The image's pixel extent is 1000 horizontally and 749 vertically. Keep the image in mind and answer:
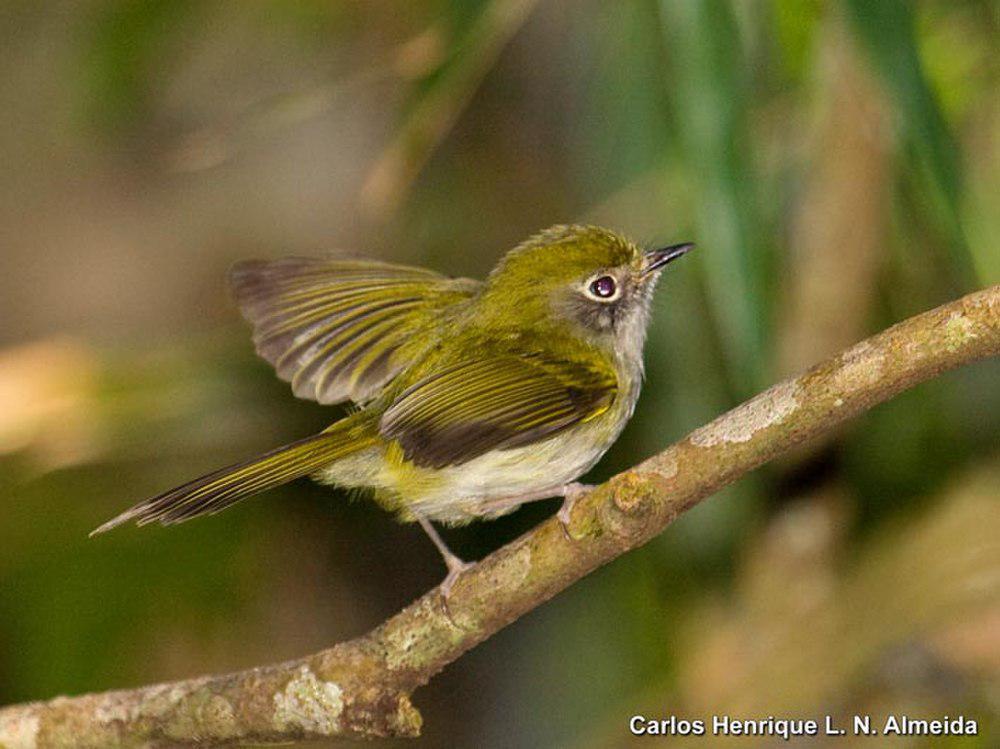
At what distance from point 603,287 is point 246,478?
101 centimetres

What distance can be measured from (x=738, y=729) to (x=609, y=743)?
0.52 meters

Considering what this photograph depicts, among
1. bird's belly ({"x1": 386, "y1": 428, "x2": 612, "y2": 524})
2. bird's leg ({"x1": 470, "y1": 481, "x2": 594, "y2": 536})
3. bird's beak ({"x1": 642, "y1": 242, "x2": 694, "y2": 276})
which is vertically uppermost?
bird's beak ({"x1": 642, "y1": 242, "x2": 694, "y2": 276})

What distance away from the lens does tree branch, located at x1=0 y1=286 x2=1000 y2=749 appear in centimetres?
228

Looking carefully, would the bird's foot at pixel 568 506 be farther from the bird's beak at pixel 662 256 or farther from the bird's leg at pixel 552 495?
the bird's beak at pixel 662 256

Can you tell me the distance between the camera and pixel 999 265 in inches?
170

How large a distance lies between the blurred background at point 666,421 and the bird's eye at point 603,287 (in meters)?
0.25

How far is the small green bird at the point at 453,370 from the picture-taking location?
2963 millimetres

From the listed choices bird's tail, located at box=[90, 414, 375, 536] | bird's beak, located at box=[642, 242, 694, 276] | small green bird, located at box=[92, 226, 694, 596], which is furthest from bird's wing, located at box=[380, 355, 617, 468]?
bird's beak, located at box=[642, 242, 694, 276]

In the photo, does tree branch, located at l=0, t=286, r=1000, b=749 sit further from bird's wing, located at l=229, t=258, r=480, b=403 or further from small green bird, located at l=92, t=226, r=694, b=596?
bird's wing, located at l=229, t=258, r=480, b=403

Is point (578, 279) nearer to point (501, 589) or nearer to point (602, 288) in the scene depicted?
point (602, 288)

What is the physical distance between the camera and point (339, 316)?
3.68 meters

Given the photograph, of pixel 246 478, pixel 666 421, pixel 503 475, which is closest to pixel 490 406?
pixel 503 475

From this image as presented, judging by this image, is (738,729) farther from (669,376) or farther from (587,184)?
(587,184)

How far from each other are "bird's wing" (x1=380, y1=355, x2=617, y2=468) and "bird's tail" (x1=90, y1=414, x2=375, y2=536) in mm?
120
